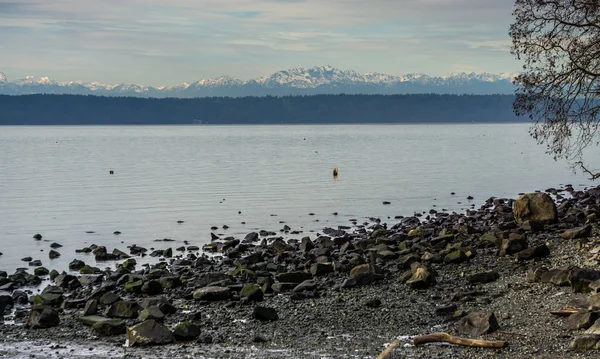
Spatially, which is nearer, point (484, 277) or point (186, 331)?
point (186, 331)

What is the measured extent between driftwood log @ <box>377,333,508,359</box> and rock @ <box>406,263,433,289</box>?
4.65m

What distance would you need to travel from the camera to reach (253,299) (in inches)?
720

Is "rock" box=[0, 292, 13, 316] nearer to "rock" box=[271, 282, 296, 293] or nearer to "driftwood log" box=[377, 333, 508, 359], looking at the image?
"rock" box=[271, 282, 296, 293]

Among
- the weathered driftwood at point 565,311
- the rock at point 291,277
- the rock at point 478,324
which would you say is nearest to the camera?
the rock at point 478,324

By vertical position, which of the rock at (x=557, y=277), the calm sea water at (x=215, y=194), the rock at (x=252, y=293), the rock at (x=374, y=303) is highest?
the rock at (x=557, y=277)

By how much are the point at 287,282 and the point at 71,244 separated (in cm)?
1554

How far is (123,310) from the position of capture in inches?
674

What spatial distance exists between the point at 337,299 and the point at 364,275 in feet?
6.05

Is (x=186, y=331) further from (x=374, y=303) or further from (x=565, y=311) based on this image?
(x=565, y=311)

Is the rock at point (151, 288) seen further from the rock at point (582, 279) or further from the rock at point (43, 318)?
the rock at point (582, 279)

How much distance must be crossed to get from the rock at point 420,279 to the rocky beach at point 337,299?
0.11ft

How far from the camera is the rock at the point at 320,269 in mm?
21141

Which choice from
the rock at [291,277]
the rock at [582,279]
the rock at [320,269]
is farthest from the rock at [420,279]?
the rock at [582,279]

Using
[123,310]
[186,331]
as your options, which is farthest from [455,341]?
[123,310]
